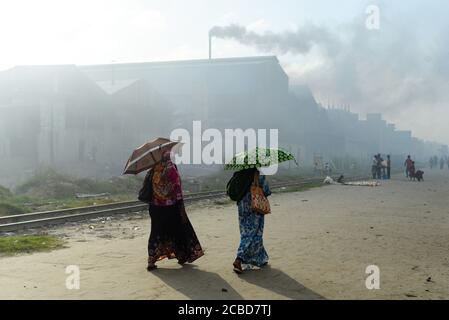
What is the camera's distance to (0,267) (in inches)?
262

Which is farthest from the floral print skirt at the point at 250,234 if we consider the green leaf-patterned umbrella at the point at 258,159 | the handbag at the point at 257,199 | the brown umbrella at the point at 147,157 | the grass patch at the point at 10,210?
the grass patch at the point at 10,210

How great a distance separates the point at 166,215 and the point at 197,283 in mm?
1181

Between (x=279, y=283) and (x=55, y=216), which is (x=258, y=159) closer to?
(x=279, y=283)

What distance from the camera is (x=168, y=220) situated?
645 centimetres

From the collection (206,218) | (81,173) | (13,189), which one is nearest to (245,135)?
(81,173)

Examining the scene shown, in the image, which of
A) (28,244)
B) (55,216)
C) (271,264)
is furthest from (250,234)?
(55,216)

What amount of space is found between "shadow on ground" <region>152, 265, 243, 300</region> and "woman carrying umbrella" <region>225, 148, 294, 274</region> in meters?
0.50

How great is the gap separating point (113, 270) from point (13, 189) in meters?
16.9

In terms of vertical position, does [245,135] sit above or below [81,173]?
above

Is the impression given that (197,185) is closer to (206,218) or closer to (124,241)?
(206,218)

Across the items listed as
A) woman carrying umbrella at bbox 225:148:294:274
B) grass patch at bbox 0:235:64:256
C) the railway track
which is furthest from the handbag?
the railway track

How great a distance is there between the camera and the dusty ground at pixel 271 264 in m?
5.27

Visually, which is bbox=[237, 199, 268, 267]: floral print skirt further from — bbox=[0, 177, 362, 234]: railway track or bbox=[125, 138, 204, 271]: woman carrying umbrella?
bbox=[0, 177, 362, 234]: railway track
